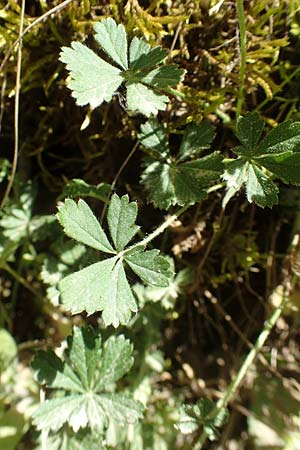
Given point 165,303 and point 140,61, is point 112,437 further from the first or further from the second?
point 140,61

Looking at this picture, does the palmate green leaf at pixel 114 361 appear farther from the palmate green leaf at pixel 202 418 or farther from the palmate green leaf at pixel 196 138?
the palmate green leaf at pixel 196 138

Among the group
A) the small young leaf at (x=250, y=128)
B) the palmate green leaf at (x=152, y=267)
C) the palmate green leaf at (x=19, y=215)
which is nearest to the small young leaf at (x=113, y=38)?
the small young leaf at (x=250, y=128)

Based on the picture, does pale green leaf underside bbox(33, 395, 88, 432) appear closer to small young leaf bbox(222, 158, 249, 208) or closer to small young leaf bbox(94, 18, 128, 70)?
small young leaf bbox(222, 158, 249, 208)

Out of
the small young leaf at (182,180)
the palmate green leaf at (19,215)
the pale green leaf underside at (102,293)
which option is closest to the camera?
the pale green leaf underside at (102,293)

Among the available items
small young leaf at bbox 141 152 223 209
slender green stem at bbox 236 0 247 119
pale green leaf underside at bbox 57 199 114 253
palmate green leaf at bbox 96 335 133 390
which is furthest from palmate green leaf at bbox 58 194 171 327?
slender green stem at bbox 236 0 247 119

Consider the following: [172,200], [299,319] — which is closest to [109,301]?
[172,200]

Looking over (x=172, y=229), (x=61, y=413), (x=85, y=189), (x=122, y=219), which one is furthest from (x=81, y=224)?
(x=61, y=413)
